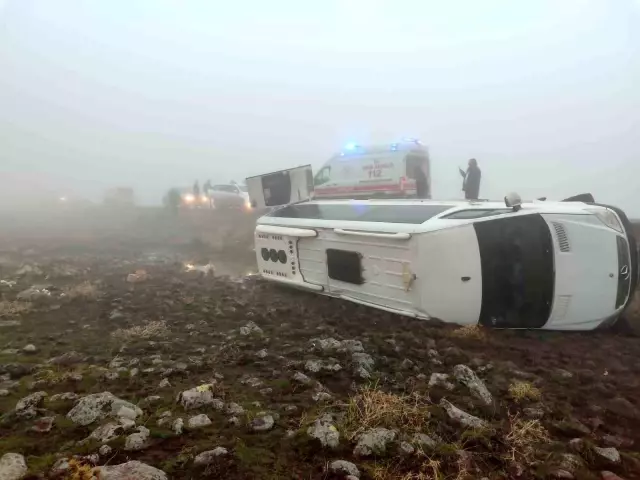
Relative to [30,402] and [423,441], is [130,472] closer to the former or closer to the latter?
[30,402]

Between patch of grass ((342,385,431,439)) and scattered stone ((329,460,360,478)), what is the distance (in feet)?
0.93

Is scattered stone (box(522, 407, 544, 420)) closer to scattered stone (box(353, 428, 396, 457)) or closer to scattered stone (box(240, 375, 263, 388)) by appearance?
scattered stone (box(353, 428, 396, 457))

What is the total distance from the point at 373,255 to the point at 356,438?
355cm

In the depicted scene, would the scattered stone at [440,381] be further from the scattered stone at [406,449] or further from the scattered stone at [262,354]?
the scattered stone at [262,354]

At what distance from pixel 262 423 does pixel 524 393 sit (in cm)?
230

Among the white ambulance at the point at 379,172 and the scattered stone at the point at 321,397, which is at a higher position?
the white ambulance at the point at 379,172

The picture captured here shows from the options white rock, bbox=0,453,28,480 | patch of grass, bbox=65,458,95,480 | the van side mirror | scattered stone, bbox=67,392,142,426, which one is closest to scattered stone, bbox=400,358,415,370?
scattered stone, bbox=67,392,142,426

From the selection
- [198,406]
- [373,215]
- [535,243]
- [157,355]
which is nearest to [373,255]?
[373,215]

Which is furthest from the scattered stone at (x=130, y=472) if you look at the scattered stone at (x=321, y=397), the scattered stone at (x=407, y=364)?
the scattered stone at (x=407, y=364)

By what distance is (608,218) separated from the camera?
5.57 meters

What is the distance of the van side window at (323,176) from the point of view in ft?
64.4

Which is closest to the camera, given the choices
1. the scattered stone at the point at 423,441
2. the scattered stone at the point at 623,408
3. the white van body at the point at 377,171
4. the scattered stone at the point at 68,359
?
the scattered stone at the point at 423,441

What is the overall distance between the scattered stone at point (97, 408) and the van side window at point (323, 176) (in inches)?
670

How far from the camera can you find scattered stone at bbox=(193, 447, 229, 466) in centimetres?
251
